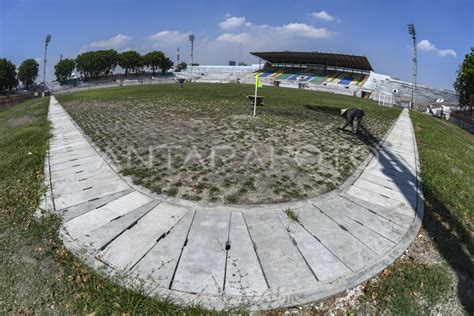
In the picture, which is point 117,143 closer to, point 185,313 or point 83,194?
point 83,194

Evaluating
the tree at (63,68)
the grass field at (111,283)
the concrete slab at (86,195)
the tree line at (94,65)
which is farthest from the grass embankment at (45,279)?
the tree at (63,68)

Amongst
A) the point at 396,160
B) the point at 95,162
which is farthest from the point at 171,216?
the point at 396,160

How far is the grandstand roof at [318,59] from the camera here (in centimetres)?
6462

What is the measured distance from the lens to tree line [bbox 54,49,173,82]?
3369 inches

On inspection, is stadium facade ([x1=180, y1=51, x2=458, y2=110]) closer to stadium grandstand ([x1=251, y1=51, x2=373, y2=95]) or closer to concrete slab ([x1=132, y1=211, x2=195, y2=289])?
stadium grandstand ([x1=251, y1=51, x2=373, y2=95])

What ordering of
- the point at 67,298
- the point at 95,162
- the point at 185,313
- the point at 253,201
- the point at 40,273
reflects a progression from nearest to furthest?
the point at 185,313 → the point at 67,298 → the point at 40,273 → the point at 253,201 → the point at 95,162

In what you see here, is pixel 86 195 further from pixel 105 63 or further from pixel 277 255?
pixel 105 63

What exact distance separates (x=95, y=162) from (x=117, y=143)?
2216 mm

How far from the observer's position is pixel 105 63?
285 ft

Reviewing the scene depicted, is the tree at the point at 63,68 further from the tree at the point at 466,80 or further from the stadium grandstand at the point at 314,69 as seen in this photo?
the tree at the point at 466,80

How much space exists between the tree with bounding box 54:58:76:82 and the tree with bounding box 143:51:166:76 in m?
20.9

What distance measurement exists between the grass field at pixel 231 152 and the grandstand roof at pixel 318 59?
5334 cm

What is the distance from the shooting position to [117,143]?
1133 centimetres

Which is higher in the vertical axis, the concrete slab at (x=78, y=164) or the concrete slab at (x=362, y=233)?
the concrete slab at (x=78, y=164)
